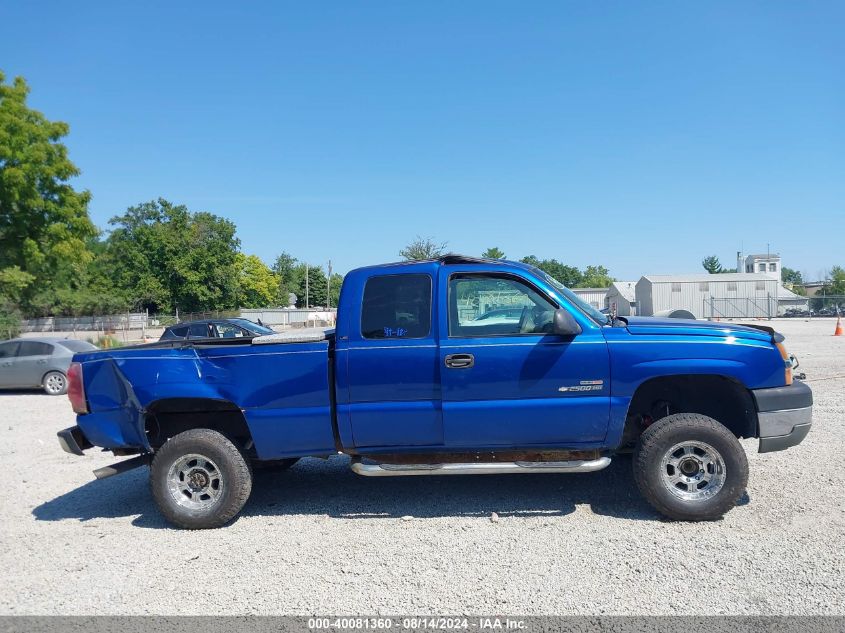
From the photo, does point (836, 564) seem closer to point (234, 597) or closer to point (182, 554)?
point (234, 597)

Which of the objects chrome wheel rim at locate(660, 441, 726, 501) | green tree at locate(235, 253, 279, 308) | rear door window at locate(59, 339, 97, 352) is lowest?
chrome wheel rim at locate(660, 441, 726, 501)

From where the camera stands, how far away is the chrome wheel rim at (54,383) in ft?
43.4

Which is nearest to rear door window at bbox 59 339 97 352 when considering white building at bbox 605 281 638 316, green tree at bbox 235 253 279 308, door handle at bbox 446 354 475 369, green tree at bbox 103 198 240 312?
door handle at bbox 446 354 475 369

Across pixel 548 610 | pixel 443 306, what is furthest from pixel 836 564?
pixel 443 306

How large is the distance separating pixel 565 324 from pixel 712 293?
5620 cm

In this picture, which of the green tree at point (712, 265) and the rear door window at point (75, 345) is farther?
the green tree at point (712, 265)

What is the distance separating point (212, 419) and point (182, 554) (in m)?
1.23

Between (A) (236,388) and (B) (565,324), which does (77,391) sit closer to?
(A) (236,388)

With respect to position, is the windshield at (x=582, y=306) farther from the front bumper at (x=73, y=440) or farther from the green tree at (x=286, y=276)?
the green tree at (x=286, y=276)

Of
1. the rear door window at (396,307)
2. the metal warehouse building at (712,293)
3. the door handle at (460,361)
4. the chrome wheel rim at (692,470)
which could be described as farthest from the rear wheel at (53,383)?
the metal warehouse building at (712,293)

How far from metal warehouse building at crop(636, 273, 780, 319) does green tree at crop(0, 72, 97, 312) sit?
44277 millimetres

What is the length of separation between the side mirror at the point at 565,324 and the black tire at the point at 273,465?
2976mm

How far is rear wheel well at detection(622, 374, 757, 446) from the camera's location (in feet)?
15.7

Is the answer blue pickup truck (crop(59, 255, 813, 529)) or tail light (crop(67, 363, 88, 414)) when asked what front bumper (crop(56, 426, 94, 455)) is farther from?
tail light (crop(67, 363, 88, 414))
